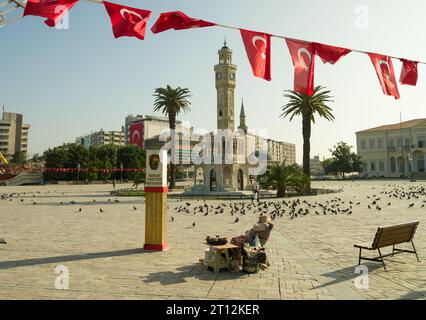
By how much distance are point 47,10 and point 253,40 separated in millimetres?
5454

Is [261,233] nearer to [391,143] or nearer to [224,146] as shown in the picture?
[224,146]

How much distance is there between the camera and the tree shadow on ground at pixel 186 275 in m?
6.98

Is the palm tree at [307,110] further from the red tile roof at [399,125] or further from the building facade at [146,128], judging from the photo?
the building facade at [146,128]

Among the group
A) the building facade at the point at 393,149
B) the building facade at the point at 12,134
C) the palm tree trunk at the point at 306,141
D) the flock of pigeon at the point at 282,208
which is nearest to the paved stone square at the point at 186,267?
the flock of pigeon at the point at 282,208

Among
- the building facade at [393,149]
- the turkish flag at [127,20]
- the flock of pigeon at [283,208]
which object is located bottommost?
the flock of pigeon at [283,208]

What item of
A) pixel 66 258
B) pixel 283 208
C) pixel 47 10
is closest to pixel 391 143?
pixel 283 208

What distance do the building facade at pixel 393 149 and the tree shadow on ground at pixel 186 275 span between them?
8204 centimetres

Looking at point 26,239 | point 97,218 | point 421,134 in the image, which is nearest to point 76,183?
point 97,218

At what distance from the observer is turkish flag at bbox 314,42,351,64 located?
10.0 meters

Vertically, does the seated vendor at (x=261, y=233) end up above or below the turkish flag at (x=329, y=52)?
below

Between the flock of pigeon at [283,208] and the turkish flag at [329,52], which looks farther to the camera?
the flock of pigeon at [283,208]

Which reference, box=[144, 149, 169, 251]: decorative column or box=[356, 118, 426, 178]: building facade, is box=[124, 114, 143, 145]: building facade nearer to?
box=[356, 118, 426, 178]: building facade

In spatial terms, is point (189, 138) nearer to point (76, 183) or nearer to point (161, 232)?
point (76, 183)
